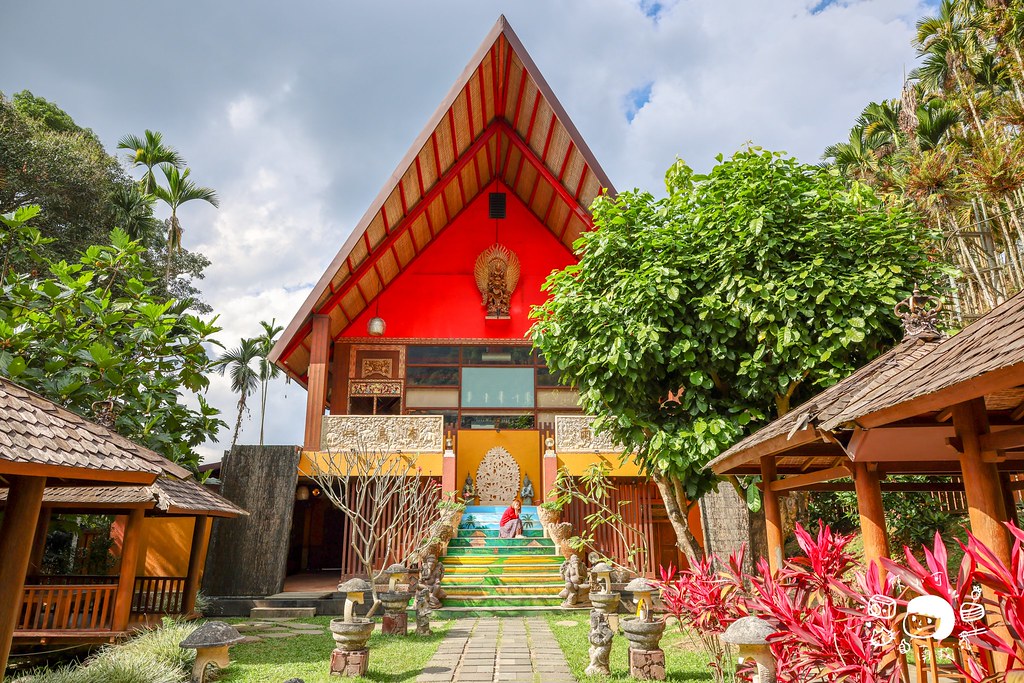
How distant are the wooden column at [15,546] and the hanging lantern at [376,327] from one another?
966 centimetres

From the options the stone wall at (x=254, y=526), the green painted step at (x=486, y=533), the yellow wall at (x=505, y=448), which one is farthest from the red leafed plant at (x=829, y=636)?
the yellow wall at (x=505, y=448)

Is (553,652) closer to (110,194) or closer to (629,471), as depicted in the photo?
(629,471)

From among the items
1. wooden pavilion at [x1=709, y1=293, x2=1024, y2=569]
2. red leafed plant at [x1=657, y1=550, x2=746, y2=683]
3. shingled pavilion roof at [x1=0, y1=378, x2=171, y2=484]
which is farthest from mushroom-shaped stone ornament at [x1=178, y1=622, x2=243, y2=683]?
wooden pavilion at [x1=709, y1=293, x2=1024, y2=569]

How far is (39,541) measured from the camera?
7559 mm

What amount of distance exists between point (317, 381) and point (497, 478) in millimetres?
4238

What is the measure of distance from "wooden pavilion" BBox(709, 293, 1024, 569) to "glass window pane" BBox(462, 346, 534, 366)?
8.81m

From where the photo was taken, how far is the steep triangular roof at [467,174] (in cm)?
1187

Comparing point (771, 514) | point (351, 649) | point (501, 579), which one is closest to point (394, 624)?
point (351, 649)

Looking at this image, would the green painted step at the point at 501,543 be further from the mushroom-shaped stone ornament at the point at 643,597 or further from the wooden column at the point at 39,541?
the wooden column at the point at 39,541

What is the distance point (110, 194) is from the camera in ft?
55.0

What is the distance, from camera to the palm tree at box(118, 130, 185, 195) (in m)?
17.9

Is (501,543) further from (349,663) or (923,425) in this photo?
(923,425)

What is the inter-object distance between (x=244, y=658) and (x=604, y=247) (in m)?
5.61

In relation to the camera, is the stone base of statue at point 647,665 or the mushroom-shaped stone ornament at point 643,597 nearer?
the stone base of statue at point 647,665
